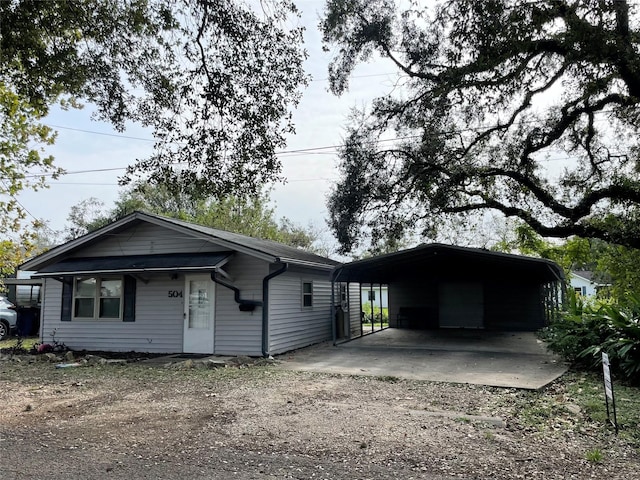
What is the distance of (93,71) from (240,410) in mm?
4578

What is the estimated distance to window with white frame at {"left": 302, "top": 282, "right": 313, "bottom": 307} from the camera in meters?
12.6

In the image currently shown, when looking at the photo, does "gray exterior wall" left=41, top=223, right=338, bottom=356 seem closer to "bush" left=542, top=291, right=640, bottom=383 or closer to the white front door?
the white front door

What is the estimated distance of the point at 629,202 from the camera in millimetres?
10117

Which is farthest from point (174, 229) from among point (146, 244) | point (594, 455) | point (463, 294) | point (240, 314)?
point (463, 294)

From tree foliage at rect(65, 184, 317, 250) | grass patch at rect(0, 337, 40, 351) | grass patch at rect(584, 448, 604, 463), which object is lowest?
grass patch at rect(0, 337, 40, 351)

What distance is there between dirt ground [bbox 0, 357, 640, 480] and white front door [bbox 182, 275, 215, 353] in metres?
3.11

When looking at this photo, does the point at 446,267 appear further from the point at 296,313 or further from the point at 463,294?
the point at 296,313

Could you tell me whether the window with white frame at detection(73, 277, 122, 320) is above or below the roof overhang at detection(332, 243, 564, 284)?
below

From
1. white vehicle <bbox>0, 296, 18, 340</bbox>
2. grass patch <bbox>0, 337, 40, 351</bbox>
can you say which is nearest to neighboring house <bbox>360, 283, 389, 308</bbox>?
grass patch <bbox>0, 337, 40, 351</bbox>

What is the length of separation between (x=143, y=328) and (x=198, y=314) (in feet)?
5.08

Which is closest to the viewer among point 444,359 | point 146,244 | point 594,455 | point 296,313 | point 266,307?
point 594,455

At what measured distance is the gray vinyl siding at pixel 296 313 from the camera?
35.4 ft

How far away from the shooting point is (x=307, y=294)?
12.8m

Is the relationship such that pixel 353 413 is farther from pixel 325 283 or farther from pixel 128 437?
pixel 325 283
